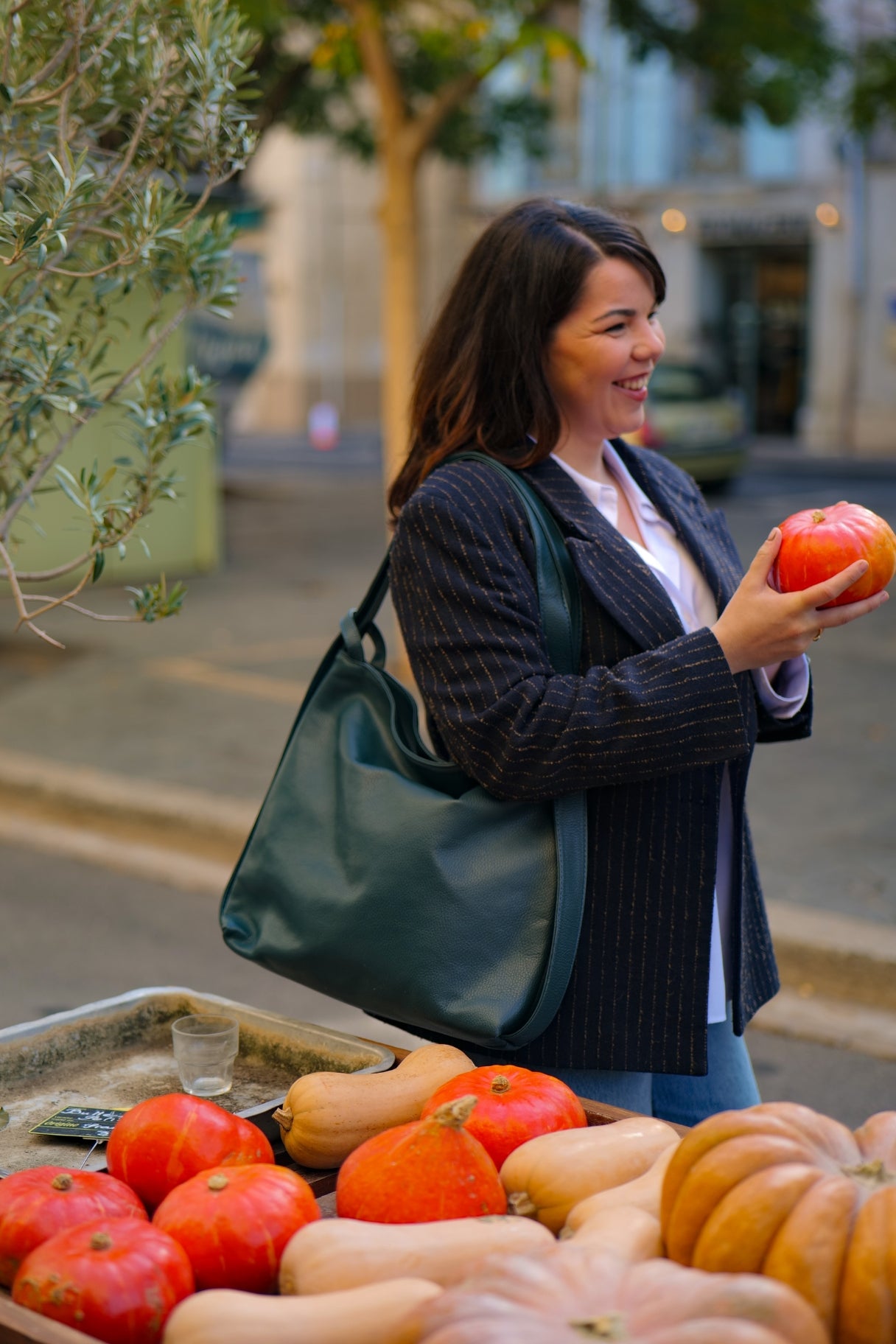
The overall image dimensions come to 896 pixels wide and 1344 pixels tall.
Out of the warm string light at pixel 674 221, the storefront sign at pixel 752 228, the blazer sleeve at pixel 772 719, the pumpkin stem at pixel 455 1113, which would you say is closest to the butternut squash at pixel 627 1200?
the pumpkin stem at pixel 455 1113

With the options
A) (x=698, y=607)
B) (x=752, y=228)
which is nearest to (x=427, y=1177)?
(x=698, y=607)

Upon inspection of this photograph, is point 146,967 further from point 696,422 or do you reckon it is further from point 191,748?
point 696,422

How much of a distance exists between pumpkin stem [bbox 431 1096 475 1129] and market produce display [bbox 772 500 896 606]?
0.86m

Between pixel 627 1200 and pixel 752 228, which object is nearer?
pixel 627 1200

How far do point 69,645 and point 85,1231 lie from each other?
8.80 meters

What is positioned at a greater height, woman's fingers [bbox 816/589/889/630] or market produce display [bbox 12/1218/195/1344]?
A: woman's fingers [bbox 816/589/889/630]

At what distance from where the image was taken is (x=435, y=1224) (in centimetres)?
152

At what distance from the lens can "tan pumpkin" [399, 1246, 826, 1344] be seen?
121 cm

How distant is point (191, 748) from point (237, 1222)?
6.26 metres

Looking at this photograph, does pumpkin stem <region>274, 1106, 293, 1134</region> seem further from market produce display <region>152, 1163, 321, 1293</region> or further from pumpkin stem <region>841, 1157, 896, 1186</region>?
pumpkin stem <region>841, 1157, 896, 1186</region>

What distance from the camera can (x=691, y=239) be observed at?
30891 mm

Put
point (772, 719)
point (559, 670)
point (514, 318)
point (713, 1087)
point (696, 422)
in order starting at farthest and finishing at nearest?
point (696, 422), point (772, 719), point (713, 1087), point (514, 318), point (559, 670)

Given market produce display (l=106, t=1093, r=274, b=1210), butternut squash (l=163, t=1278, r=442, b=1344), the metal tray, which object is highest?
butternut squash (l=163, t=1278, r=442, b=1344)

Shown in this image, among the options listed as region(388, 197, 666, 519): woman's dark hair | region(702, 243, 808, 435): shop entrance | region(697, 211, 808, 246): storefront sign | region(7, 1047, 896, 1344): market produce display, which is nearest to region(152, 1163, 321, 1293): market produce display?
region(7, 1047, 896, 1344): market produce display
